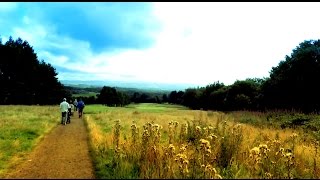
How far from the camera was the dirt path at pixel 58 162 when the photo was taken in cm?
1055

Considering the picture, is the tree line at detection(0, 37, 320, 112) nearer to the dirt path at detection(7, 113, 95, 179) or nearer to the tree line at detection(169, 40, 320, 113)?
the tree line at detection(169, 40, 320, 113)

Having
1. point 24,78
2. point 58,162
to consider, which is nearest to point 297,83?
point 58,162

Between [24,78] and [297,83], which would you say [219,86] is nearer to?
[24,78]

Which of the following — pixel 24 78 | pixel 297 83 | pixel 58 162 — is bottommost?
pixel 58 162

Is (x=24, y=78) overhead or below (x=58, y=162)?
overhead

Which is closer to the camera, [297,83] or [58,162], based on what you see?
[58,162]

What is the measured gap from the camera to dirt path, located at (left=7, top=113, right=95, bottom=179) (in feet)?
34.6

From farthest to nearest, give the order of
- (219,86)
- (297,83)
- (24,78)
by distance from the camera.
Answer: (219,86) < (24,78) < (297,83)

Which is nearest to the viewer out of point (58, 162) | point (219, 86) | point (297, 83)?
point (58, 162)

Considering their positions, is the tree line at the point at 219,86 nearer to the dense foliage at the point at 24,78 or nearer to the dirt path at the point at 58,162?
the dense foliage at the point at 24,78

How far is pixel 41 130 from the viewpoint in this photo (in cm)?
2108

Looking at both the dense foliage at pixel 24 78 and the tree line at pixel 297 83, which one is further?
the dense foliage at pixel 24 78

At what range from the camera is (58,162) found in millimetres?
12266

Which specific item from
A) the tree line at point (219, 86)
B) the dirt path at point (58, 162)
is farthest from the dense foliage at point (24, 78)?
the dirt path at point (58, 162)
